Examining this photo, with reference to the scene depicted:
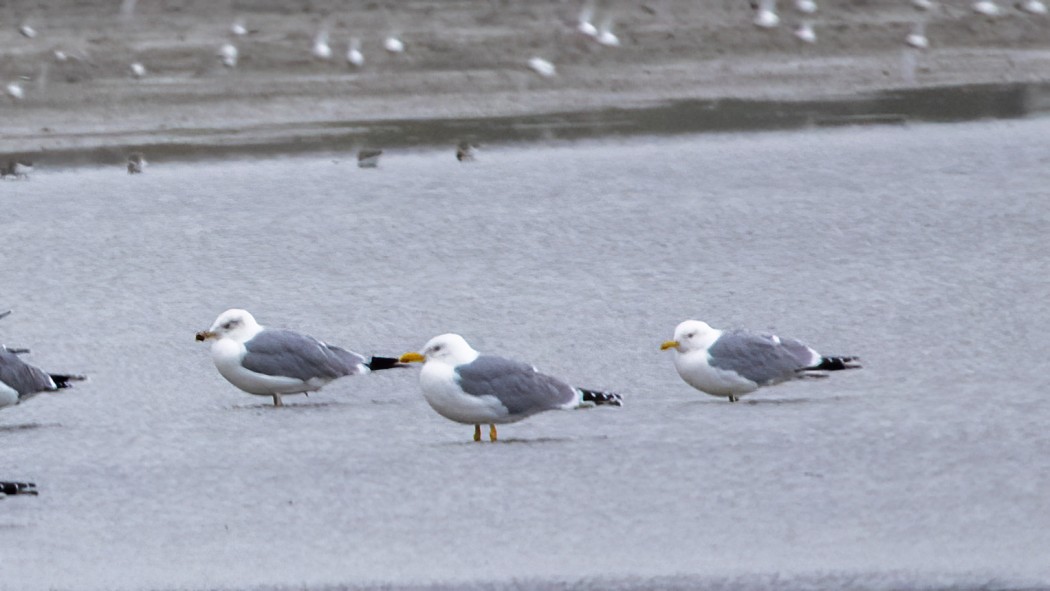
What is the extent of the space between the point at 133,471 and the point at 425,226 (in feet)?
21.0

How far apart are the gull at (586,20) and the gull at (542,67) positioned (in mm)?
828

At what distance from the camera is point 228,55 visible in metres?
21.9

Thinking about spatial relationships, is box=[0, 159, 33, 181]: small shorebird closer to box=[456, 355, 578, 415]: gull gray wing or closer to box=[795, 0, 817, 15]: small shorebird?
box=[795, 0, 817, 15]: small shorebird

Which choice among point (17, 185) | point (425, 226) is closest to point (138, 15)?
point (17, 185)

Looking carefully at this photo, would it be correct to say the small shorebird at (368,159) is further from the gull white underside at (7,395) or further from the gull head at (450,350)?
the gull head at (450,350)

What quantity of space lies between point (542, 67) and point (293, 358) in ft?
42.1

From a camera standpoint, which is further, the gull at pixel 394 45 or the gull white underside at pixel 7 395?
the gull at pixel 394 45

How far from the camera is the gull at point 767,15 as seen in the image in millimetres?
22625

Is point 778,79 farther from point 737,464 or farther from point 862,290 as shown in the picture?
point 737,464

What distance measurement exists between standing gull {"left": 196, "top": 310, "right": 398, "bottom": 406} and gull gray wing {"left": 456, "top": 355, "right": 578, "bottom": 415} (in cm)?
110

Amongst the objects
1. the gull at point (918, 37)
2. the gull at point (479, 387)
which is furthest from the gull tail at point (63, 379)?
the gull at point (918, 37)

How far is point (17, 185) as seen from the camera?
56.9ft

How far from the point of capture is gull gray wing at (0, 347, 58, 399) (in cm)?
856

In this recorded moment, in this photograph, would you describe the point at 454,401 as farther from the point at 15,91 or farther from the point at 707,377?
the point at 15,91
